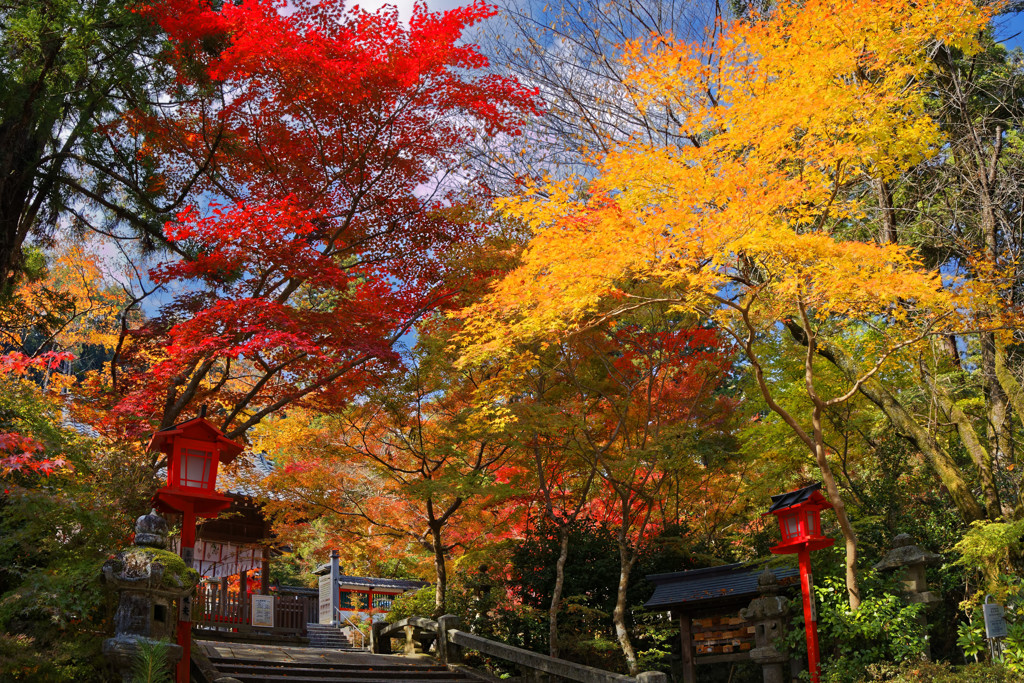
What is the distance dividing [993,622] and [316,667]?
29.9ft

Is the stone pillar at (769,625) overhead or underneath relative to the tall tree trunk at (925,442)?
underneath

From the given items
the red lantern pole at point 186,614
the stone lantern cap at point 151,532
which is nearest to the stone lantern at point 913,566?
the red lantern pole at point 186,614

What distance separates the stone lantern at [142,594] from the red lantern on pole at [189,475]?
0.46m

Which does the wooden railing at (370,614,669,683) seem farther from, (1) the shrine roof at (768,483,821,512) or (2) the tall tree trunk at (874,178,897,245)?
(2) the tall tree trunk at (874,178,897,245)

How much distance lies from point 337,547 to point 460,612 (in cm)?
790

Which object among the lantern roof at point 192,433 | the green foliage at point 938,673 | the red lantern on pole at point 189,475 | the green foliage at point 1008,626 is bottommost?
the green foliage at point 938,673

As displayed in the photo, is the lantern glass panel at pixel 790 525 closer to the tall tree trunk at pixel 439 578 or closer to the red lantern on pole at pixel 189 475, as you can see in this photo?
the tall tree trunk at pixel 439 578

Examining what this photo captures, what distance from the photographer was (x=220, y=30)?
11.6m

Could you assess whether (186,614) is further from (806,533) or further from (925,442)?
(925,442)

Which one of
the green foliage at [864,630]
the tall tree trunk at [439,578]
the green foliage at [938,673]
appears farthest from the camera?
the tall tree trunk at [439,578]

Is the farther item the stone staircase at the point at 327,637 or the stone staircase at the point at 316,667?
the stone staircase at the point at 327,637

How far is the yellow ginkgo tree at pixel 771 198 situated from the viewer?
943cm

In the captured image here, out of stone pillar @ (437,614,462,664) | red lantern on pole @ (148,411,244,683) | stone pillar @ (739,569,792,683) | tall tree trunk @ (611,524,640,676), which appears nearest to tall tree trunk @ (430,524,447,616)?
stone pillar @ (437,614,462,664)

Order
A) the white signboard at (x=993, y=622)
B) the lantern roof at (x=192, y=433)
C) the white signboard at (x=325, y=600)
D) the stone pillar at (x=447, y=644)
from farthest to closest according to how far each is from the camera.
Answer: the white signboard at (x=325, y=600) < the stone pillar at (x=447, y=644) < the white signboard at (x=993, y=622) < the lantern roof at (x=192, y=433)
